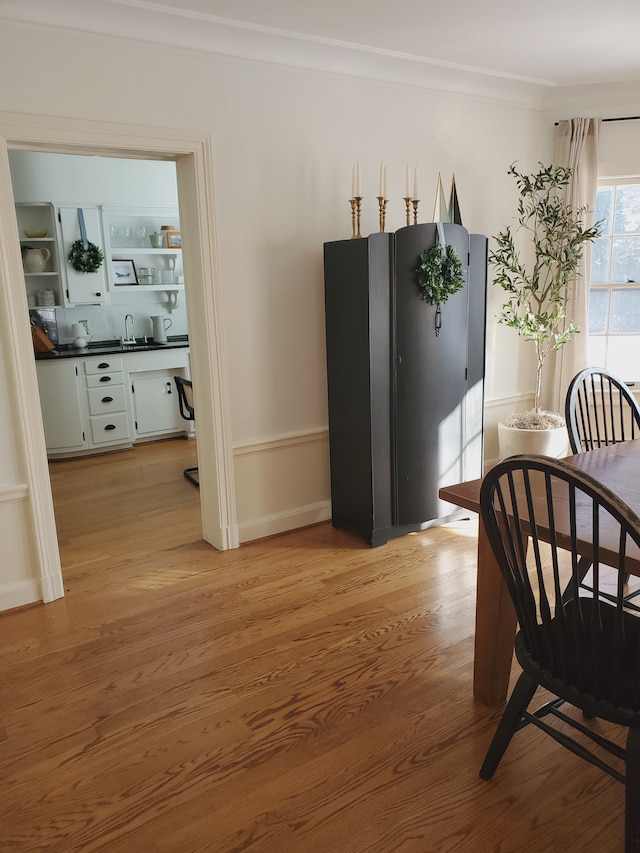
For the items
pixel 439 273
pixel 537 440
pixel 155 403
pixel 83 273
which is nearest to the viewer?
pixel 439 273

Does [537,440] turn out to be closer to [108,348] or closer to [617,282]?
[617,282]

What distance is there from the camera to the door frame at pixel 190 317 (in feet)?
8.87

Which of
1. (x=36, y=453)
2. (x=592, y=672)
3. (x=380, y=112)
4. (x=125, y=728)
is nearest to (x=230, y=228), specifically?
(x=380, y=112)

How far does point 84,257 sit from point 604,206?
4.20 metres

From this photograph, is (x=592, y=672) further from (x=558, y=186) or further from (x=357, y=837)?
(x=558, y=186)

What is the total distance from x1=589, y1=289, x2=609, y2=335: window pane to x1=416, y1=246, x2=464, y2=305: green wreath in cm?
162

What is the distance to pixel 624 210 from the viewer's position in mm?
4406

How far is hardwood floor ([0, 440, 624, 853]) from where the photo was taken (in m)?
1.73

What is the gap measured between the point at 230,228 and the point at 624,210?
9.12ft

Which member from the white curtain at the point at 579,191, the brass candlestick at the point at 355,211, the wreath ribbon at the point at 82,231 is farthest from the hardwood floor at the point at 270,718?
the wreath ribbon at the point at 82,231

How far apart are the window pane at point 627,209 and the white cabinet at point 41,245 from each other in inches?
176

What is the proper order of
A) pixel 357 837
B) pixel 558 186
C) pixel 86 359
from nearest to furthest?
1. pixel 357 837
2. pixel 558 186
3. pixel 86 359

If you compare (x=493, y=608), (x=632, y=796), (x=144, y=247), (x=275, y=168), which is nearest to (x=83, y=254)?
(x=144, y=247)

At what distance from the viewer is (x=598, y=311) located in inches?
180
